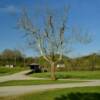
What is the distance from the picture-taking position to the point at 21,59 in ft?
430

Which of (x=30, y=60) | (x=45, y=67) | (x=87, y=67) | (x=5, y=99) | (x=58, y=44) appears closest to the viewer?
(x=5, y=99)

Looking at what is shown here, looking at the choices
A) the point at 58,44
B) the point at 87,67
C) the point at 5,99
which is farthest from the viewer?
the point at 87,67

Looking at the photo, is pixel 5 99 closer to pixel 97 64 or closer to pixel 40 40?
pixel 40 40

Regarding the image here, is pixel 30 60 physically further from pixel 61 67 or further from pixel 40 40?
pixel 40 40

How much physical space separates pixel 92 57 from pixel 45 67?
14986 millimetres

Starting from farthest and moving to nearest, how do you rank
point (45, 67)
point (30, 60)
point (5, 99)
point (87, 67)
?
point (30, 60)
point (45, 67)
point (87, 67)
point (5, 99)

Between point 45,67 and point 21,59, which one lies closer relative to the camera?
point 45,67

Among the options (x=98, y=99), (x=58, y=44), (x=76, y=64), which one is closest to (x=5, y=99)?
(x=98, y=99)

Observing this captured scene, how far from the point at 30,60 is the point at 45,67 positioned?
3788cm

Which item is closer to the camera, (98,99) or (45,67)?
(98,99)

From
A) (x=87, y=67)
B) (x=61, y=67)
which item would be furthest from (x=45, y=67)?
(x=87, y=67)

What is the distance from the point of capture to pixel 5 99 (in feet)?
55.9

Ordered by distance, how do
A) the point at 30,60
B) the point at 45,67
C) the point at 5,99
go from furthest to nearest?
the point at 30,60, the point at 45,67, the point at 5,99

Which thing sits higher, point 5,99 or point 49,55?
point 49,55
